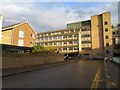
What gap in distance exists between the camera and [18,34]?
5191cm

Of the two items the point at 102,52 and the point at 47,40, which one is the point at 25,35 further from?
the point at 102,52

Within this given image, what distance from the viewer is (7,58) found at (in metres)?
20.1

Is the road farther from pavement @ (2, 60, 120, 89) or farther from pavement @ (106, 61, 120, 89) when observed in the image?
pavement @ (106, 61, 120, 89)

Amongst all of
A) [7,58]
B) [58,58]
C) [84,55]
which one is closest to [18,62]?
[7,58]

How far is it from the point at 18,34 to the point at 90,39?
1582 inches

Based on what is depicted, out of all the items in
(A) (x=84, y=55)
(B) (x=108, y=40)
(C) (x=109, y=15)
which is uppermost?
(C) (x=109, y=15)

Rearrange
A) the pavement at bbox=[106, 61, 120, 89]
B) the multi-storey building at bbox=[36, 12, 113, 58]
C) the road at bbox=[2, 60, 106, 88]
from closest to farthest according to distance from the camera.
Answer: the road at bbox=[2, 60, 106, 88]
the pavement at bbox=[106, 61, 120, 89]
the multi-storey building at bbox=[36, 12, 113, 58]

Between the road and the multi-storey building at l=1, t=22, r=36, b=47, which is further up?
the multi-storey building at l=1, t=22, r=36, b=47

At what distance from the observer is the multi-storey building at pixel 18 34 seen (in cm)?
4925

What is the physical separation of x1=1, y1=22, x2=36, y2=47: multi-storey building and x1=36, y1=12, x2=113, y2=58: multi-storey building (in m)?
24.7

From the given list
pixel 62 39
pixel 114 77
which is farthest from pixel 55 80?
pixel 62 39

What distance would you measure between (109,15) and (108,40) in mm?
12538

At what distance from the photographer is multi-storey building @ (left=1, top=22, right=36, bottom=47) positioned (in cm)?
4925

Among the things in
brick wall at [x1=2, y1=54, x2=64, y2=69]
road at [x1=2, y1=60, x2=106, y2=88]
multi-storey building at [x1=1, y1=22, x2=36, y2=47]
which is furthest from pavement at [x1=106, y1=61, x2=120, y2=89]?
multi-storey building at [x1=1, y1=22, x2=36, y2=47]
